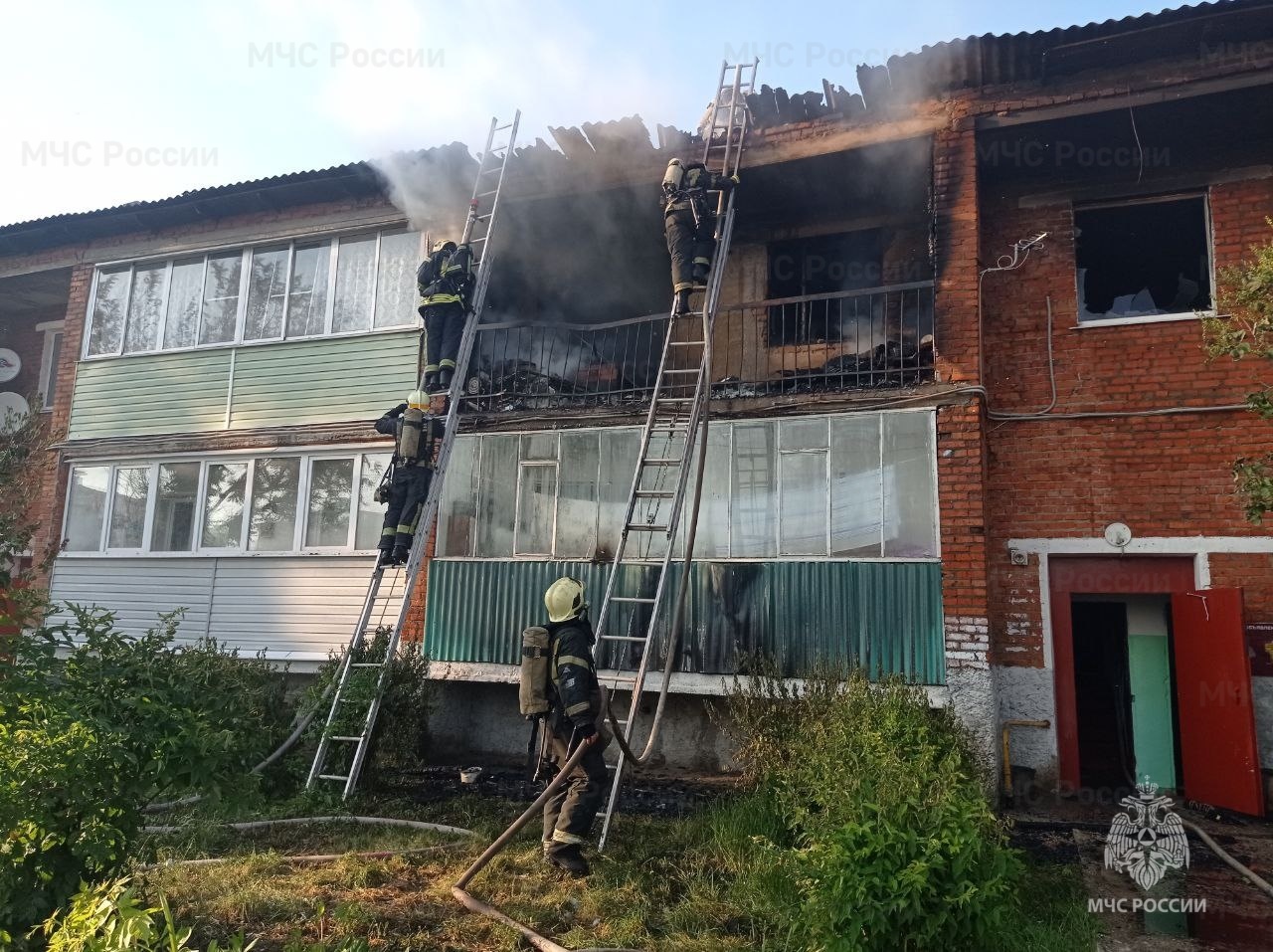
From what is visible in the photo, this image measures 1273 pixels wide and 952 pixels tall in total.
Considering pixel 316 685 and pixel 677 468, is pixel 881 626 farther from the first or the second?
pixel 316 685

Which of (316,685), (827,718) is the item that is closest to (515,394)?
(316,685)

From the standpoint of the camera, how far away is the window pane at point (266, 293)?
11148 millimetres

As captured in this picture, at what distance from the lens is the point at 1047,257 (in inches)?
346

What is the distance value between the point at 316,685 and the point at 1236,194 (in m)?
9.88

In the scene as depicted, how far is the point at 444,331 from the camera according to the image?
9078mm

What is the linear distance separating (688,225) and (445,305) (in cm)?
272

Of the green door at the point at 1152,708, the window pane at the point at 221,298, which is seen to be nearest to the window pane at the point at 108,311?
the window pane at the point at 221,298

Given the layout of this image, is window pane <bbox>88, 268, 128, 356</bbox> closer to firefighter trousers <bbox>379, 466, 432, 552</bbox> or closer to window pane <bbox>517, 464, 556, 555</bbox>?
firefighter trousers <bbox>379, 466, 432, 552</bbox>

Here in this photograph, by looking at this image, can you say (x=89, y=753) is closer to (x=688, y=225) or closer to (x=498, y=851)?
(x=498, y=851)

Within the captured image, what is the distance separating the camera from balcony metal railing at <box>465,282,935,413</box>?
886cm

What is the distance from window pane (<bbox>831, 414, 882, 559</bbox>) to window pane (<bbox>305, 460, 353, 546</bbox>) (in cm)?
573

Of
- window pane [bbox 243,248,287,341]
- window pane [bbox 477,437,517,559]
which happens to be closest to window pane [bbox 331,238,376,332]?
window pane [bbox 243,248,287,341]

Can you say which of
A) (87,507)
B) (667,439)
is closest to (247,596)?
(87,507)

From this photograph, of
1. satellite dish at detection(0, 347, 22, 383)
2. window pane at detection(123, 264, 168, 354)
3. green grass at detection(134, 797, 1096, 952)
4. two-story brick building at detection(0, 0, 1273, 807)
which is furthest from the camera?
satellite dish at detection(0, 347, 22, 383)
